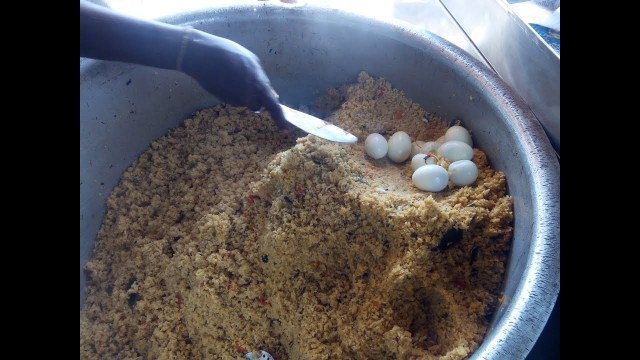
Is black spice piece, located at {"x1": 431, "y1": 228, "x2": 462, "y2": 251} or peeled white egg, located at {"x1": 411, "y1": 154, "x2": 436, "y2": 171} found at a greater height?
peeled white egg, located at {"x1": 411, "y1": 154, "x2": 436, "y2": 171}

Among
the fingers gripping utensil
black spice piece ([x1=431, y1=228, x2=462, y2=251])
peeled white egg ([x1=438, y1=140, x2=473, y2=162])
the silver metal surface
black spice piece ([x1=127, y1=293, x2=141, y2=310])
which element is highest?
the silver metal surface

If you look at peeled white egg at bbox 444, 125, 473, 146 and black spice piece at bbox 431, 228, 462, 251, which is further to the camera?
peeled white egg at bbox 444, 125, 473, 146

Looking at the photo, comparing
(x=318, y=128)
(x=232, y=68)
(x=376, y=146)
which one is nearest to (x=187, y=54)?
(x=232, y=68)

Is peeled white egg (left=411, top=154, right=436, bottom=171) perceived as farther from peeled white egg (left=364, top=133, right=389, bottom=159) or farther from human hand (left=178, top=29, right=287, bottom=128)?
human hand (left=178, top=29, right=287, bottom=128)

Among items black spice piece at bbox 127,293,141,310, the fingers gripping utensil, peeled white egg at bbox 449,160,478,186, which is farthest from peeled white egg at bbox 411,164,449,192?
black spice piece at bbox 127,293,141,310
